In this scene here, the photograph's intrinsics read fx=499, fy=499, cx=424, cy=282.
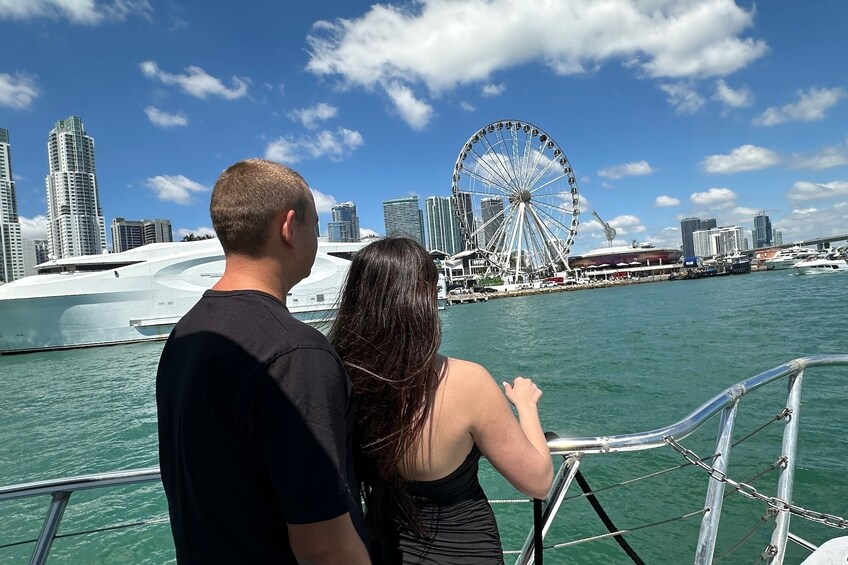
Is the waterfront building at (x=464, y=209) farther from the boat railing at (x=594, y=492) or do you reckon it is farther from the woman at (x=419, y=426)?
the woman at (x=419, y=426)

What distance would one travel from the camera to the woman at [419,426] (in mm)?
1195

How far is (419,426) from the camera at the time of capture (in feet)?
3.96

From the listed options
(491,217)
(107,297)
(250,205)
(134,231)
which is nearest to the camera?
(250,205)

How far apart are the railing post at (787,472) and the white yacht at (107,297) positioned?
2761 centimetres

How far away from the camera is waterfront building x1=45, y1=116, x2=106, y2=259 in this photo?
370 ft

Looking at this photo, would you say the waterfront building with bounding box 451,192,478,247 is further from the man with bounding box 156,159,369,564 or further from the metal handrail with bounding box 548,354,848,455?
the man with bounding box 156,159,369,564

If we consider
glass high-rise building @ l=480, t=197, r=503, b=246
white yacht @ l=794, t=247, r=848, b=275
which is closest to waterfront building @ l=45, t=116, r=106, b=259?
glass high-rise building @ l=480, t=197, r=503, b=246

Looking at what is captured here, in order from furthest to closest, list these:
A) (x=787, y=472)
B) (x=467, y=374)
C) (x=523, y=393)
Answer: (x=787, y=472) < (x=523, y=393) < (x=467, y=374)

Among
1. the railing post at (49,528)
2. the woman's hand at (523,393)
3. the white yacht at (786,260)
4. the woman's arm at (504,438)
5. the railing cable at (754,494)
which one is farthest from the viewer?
the white yacht at (786,260)

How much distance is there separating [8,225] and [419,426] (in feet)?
511

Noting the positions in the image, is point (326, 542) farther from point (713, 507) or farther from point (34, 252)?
point (34, 252)

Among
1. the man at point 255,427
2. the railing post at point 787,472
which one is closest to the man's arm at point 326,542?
the man at point 255,427

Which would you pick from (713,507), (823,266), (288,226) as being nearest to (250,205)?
(288,226)

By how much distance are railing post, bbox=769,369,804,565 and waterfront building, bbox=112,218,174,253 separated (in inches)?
3973
